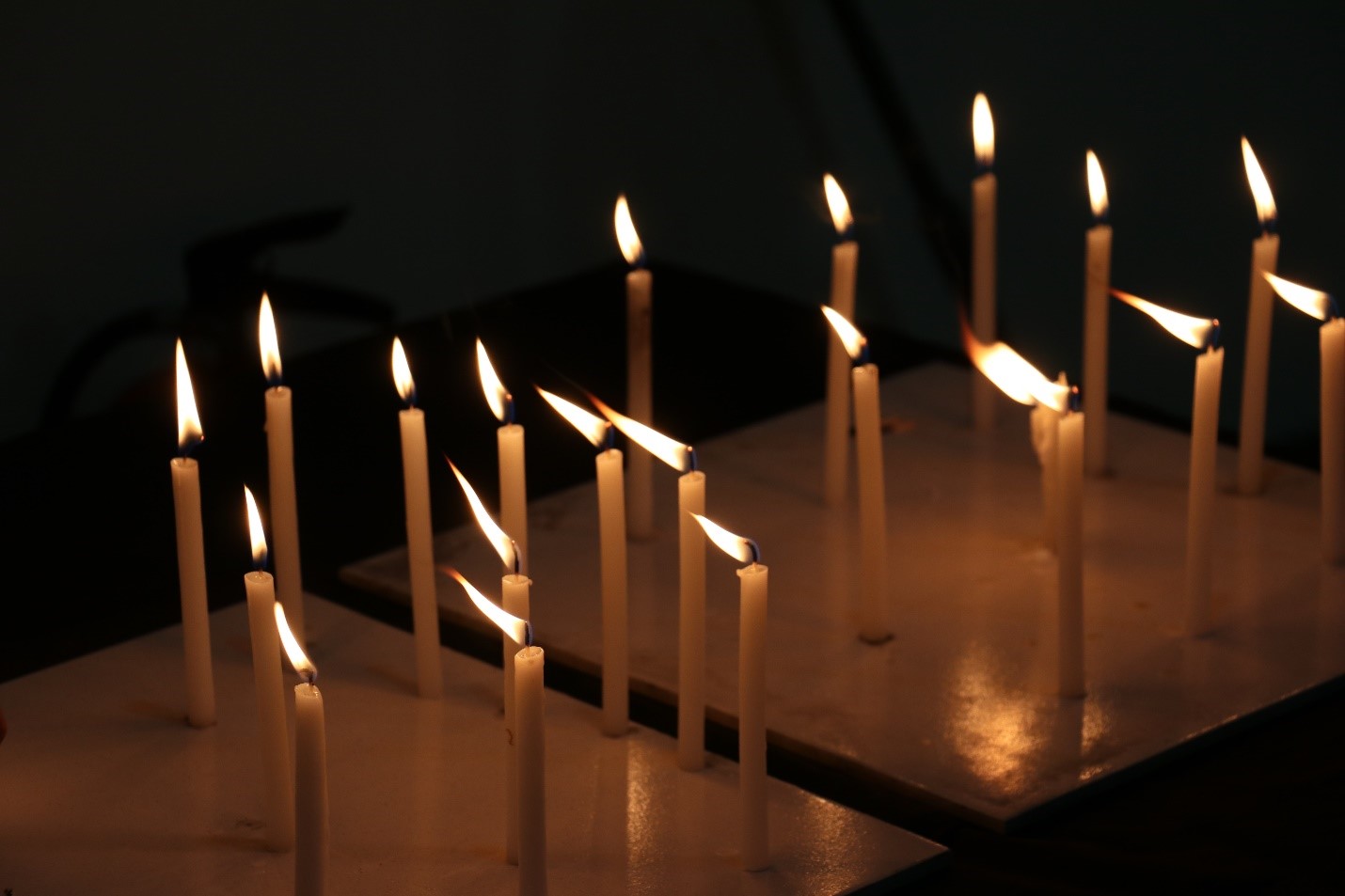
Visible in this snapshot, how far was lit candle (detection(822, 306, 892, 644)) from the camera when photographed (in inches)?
76.4

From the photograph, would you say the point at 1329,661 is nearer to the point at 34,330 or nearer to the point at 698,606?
the point at 698,606

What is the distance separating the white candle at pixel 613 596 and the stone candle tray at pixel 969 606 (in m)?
0.10

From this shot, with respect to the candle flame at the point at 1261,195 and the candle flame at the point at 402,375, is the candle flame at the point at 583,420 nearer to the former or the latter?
the candle flame at the point at 402,375

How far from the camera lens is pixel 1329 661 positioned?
6.13 ft

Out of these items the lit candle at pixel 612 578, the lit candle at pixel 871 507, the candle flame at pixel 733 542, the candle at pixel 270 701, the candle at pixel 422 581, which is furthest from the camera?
the lit candle at pixel 871 507

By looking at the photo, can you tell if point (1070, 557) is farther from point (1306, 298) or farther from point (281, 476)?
point (281, 476)

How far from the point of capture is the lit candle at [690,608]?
1633mm

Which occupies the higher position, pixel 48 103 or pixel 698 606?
pixel 48 103

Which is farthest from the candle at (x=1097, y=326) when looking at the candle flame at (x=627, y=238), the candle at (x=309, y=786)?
the candle at (x=309, y=786)

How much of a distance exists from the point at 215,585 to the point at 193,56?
119 cm

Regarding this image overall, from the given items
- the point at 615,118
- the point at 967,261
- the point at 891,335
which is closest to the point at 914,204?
the point at 967,261

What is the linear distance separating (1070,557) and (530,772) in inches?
24.4

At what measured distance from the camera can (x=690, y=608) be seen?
1688mm

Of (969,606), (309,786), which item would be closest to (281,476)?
(309,786)
